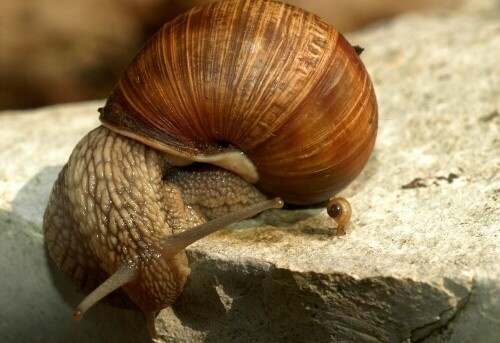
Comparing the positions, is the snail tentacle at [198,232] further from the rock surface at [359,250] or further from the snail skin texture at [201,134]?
the rock surface at [359,250]

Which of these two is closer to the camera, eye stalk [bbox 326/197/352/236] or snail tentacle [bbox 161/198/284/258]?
snail tentacle [bbox 161/198/284/258]

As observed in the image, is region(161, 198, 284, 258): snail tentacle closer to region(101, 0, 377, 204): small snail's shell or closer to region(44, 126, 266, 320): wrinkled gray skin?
region(44, 126, 266, 320): wrinkled gray skin

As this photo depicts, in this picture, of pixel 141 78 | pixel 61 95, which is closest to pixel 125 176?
pixel 141 78

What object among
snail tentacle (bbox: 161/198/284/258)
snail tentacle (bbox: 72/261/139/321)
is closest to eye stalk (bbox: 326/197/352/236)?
snail tentacle (bbox: 161/198/284/258)

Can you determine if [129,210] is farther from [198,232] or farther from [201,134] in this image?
[201,134]

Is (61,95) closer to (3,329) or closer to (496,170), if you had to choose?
(3,329)

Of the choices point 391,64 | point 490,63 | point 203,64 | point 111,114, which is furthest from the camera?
point 391,64

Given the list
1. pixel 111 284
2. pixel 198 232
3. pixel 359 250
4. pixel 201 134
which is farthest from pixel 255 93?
pixel 111 284
